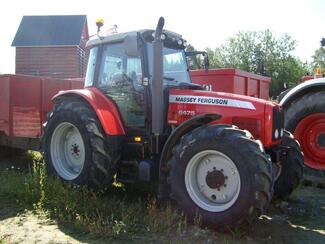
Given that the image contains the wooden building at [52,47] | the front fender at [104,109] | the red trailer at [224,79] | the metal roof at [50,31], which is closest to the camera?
the front fender at [104,109]

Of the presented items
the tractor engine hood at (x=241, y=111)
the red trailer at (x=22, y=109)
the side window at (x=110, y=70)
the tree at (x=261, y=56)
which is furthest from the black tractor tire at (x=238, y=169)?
the tree at (x=261, y=56)

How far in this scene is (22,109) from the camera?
28.0 ft

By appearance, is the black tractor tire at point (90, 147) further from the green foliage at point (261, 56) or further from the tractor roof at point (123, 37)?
the green foliage at point (261, 56)

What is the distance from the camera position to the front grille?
18.8 feet

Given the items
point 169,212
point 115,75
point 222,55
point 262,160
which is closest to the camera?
point 262,160

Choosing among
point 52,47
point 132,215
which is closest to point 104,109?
point 132,215

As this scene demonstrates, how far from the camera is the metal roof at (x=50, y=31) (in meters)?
28.6

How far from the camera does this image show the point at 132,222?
17.3 feet

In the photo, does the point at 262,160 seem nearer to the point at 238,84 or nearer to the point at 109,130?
the point at 109,130

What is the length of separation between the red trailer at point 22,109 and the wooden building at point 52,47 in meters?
19.1

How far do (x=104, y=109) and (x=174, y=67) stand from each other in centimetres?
115

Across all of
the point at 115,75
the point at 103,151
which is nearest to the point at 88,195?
the point at 103,151

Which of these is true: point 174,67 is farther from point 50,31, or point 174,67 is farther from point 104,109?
point 50,31

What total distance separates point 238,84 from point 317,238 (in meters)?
4.45
